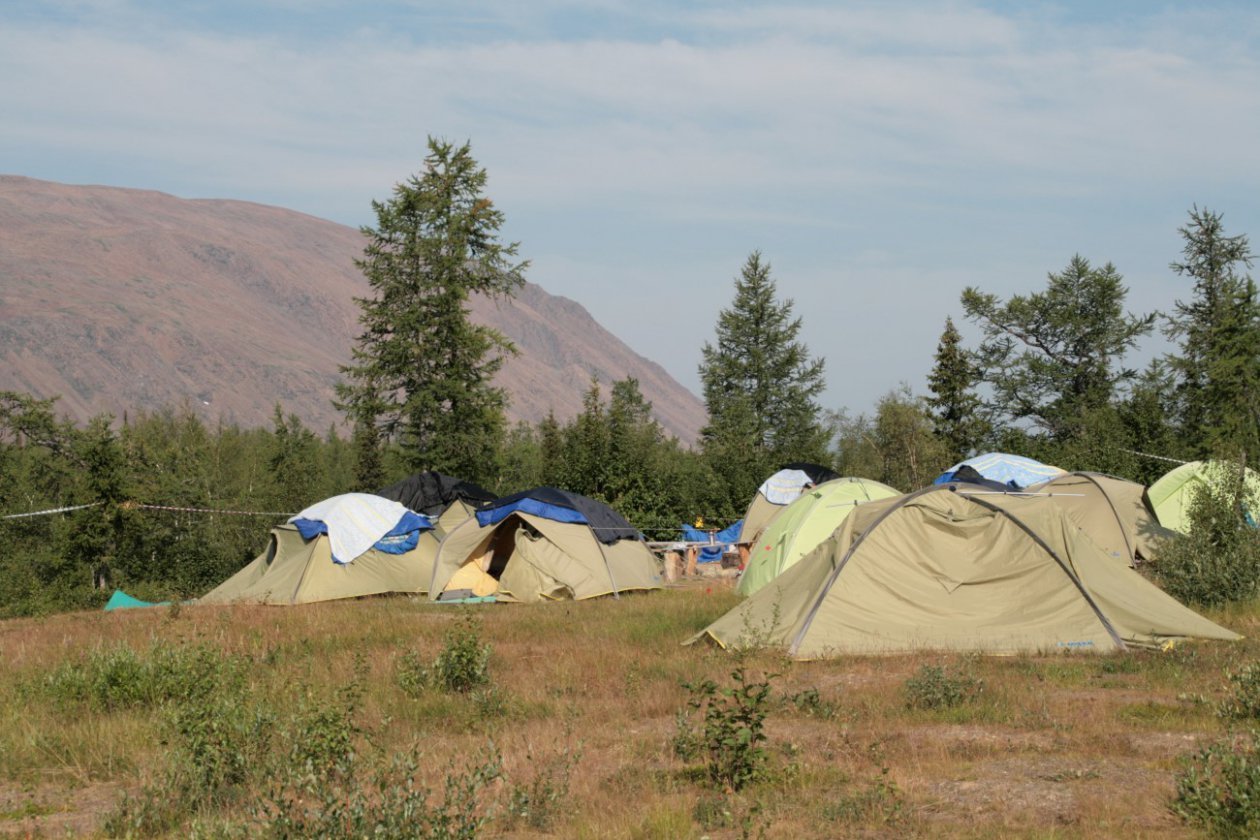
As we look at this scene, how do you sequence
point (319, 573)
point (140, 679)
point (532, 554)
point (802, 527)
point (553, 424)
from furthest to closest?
1. point (553, 424)
2. point (319, 573)
3. point (532, 554)
4. point (802, 527)
5. point (140, 679)

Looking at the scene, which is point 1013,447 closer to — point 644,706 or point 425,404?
point 425,404

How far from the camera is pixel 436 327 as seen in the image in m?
35.2

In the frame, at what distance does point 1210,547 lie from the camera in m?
15.4

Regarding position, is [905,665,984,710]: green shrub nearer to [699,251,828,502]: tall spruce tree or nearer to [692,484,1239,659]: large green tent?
[692,484,1239,659]: large green tent

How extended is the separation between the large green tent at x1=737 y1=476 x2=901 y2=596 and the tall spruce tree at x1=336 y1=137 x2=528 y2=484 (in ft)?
56.2

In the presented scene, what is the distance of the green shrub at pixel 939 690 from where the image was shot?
30.9 feet

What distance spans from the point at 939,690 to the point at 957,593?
3.32 m

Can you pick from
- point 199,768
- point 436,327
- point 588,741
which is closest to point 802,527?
point 588,741

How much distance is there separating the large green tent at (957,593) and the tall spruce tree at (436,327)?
910 inches

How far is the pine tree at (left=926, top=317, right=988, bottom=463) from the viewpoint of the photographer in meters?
44.5

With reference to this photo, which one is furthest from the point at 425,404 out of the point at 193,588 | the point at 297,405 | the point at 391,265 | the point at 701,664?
the point at 297,405

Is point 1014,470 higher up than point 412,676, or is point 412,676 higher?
point 1014,470

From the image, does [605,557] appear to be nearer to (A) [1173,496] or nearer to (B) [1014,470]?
(B) [1014,470]

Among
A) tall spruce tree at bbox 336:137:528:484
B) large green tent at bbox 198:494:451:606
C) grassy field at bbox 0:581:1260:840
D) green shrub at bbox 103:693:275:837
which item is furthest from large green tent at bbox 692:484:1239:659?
tall spruce tree at bbox 336:137:528:484
